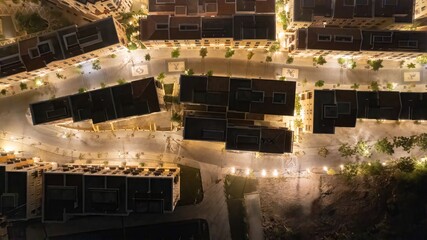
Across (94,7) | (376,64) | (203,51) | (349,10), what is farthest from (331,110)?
(94,7)

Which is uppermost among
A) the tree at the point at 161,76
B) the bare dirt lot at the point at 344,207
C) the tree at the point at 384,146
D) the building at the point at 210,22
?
the building at the point at 210,22

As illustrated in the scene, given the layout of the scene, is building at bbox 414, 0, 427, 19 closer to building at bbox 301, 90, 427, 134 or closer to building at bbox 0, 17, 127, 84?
building at bbox 301, 90, 427, 134

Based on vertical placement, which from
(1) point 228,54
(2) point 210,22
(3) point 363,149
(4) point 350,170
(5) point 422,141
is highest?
(2) point 210,22

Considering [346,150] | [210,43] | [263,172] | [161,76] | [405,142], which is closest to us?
[210,43]

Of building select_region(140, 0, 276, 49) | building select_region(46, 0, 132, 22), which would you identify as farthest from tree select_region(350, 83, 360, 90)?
building select_region(46, 0, 132, 22)

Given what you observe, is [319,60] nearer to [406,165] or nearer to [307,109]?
[307,109]

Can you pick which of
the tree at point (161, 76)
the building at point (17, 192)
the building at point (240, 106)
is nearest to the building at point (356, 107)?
the building at point (240, 106)

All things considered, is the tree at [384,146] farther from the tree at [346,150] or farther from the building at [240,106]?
the building at [240,106]
